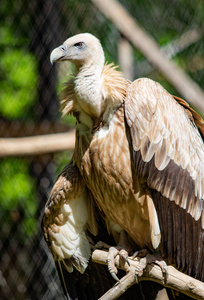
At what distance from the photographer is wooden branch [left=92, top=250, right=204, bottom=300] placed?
2611 mm

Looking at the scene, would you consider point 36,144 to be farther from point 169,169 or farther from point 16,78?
point 169,169

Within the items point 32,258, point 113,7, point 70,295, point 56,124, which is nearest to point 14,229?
point 32,258

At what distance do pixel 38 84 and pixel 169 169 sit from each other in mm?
2502

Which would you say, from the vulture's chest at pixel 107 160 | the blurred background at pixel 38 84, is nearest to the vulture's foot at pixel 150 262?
the vulture's chest at pixel 107 160

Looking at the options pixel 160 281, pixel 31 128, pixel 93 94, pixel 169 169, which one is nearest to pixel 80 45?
pixel 93 94

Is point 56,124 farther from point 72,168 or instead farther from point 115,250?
point 115,250

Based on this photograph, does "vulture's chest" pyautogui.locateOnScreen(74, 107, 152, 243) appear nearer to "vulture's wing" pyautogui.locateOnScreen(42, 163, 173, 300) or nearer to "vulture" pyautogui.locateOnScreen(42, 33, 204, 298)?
"vulture" pyautogui.locateOnScreen(42, 33, 204, 298)

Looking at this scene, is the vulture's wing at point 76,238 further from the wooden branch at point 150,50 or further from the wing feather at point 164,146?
the wooden branch at point 150,50

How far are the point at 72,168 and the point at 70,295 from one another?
0.83 meters

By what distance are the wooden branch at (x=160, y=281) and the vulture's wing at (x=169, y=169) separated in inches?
5.0

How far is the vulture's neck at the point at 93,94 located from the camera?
2.85 m

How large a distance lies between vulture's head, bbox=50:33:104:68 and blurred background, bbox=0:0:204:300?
64.2 inches

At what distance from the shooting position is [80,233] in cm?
332

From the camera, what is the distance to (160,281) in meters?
2.77
